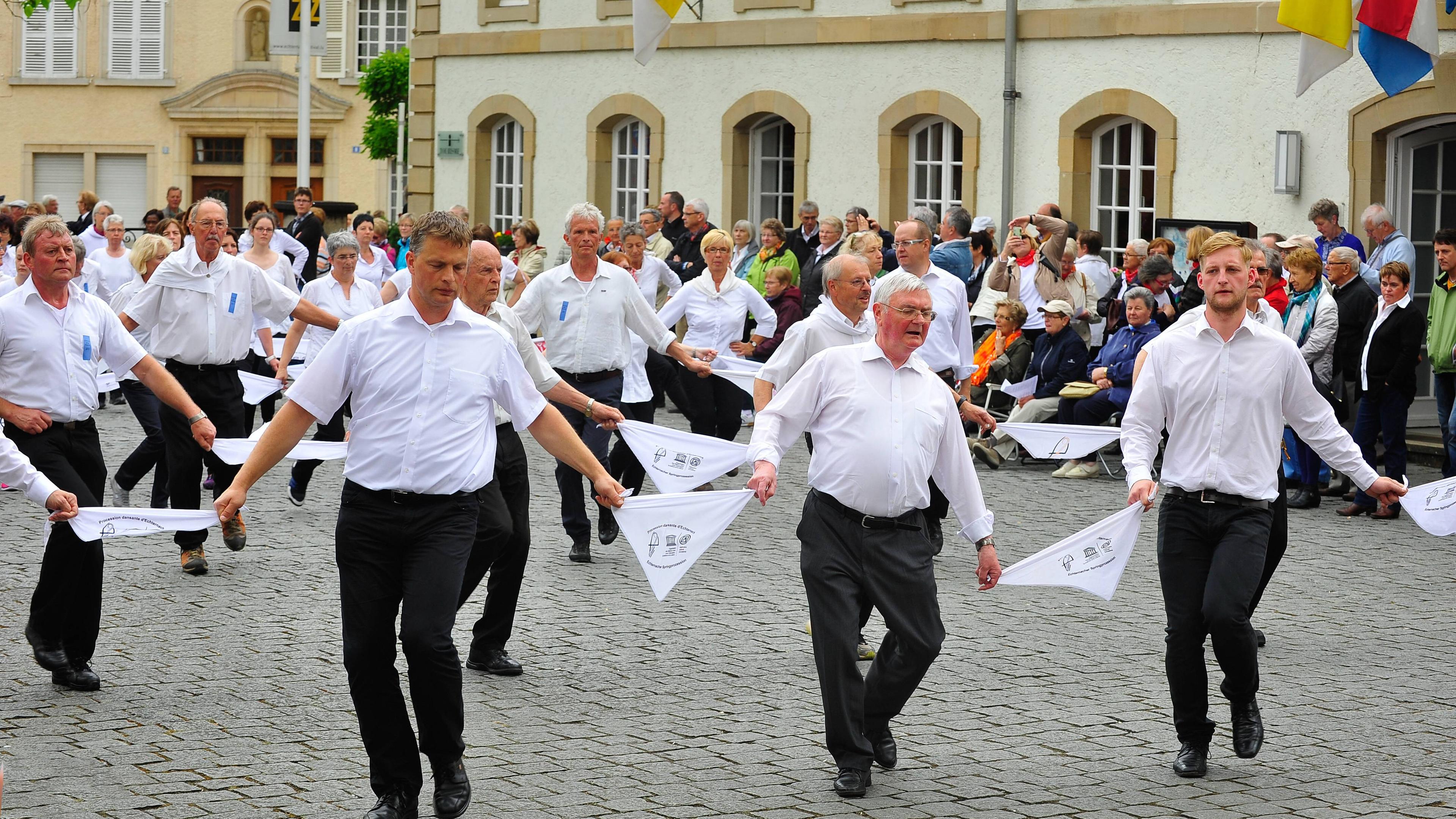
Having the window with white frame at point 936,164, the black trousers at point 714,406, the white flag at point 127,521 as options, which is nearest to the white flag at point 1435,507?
the white flag at point 127,521

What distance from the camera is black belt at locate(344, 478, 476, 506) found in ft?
19.5

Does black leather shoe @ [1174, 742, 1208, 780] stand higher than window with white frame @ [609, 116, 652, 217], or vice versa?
window with white frame @ [609, 116, 652, 217]

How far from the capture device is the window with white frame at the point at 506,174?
2878 cm

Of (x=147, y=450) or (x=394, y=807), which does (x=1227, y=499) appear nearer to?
(x=394, y=807)

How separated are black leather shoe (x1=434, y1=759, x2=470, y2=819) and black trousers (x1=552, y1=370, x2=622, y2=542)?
4.73 metres

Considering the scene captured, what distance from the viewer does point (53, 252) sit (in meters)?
7.93

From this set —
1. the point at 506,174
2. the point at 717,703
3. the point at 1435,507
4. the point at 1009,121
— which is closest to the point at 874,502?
the point at 717,703

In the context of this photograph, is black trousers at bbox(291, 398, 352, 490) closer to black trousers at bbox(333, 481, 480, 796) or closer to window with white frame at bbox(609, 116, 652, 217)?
black trousers at bbox(333, 481, 480, 796)

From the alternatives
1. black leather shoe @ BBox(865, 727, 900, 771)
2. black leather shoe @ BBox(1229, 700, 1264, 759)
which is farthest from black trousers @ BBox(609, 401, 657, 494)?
black leather shoe @ BBox(1229, 700, 1264, 759)

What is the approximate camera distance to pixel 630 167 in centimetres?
2706

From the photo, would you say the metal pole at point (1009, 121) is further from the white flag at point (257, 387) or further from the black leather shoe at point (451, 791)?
the black leather shoe at point (451, 791)

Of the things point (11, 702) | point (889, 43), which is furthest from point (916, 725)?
point (889, 43)

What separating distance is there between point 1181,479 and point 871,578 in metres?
1.17

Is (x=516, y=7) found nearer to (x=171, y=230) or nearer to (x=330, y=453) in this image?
(x=171, y=230)
